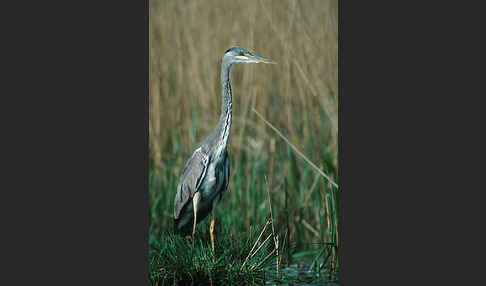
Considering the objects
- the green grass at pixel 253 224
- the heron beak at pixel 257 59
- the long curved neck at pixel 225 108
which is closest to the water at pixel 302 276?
the green grass at pixel 253 224

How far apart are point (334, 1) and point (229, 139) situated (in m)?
1.57

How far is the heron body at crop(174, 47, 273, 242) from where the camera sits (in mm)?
6199

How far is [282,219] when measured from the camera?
20.9ft

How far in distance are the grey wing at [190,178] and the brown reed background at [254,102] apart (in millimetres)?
111

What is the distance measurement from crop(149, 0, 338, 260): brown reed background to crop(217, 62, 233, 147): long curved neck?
0.09 metres

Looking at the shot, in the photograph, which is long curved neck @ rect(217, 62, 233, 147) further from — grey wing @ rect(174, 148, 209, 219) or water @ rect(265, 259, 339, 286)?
water @ rect(265, 259, 339, 286)

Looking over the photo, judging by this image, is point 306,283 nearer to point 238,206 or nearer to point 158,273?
point 238,206

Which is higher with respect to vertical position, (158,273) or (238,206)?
(238,206)

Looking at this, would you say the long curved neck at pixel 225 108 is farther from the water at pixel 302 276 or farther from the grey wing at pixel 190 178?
the water at pixel 302 276

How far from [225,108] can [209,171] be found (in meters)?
0.58

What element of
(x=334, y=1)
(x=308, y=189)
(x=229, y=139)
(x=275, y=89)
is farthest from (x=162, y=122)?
(x=334, y=1)

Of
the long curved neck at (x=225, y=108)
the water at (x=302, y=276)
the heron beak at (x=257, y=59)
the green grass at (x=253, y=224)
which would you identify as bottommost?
the water at (x=302, y=276)

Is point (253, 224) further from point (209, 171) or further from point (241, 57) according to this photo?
point (241, 57)

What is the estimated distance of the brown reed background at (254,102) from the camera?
20.6ft
